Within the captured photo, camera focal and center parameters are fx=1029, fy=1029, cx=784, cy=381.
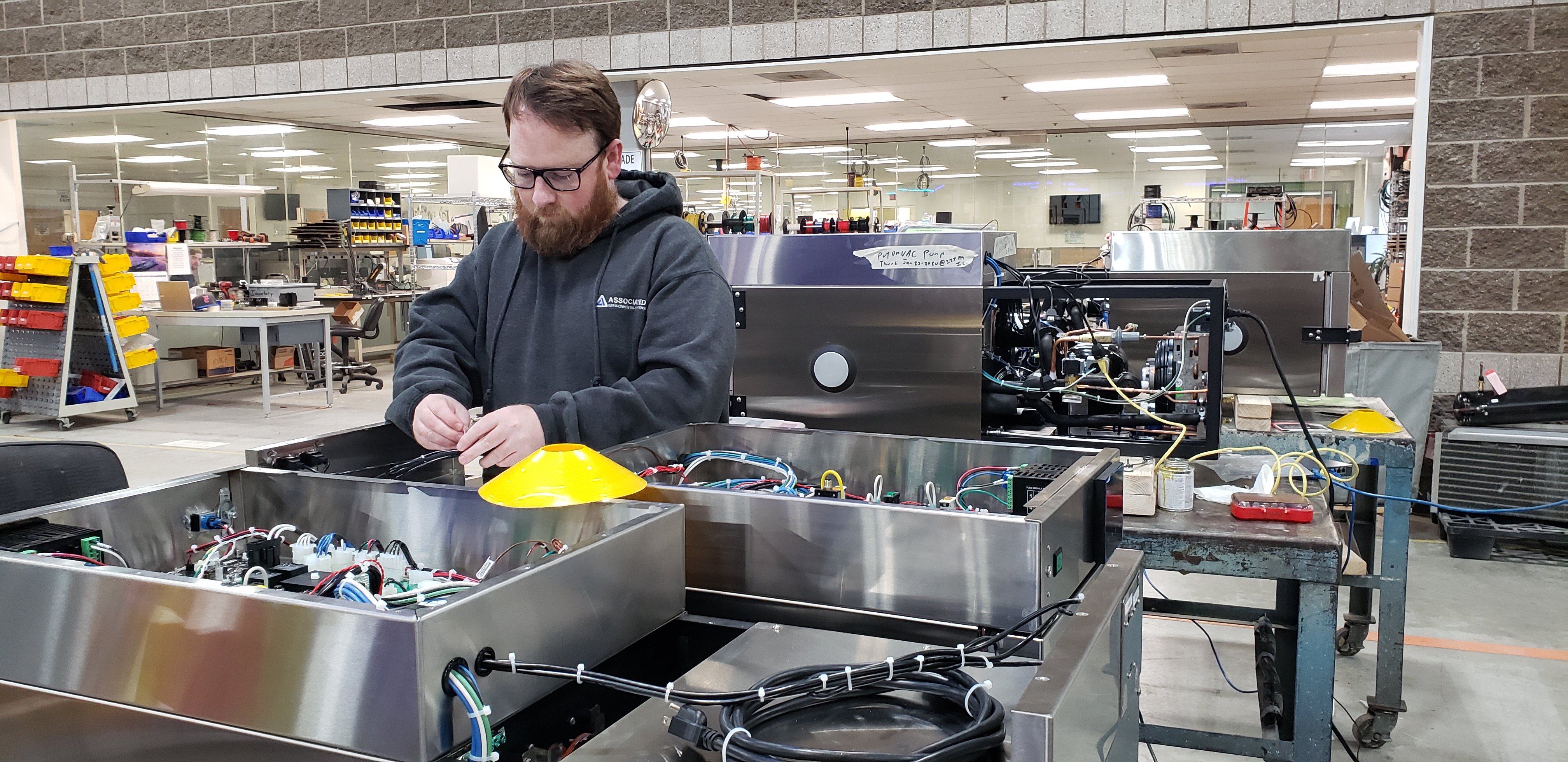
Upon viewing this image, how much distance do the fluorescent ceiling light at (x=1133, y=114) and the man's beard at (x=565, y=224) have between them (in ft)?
28.8

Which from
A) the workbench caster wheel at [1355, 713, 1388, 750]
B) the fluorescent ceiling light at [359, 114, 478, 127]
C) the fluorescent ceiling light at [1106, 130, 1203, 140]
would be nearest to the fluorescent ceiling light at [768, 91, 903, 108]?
the fluorescent ceiling light at [1106, 130, 1203, 140]

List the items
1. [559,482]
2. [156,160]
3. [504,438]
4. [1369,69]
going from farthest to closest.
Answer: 1. [156,160]
2. [1369,69]
3. [504,438]
4. [559,482]

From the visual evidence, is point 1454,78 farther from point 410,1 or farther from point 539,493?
point 410,1

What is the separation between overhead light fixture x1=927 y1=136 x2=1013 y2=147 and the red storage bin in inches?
342

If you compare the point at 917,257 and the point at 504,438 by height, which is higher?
the point at 917,257

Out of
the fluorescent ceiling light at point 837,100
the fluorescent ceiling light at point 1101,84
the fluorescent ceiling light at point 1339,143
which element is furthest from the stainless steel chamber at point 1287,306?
the fluorescent ceiling light at point 1339,143

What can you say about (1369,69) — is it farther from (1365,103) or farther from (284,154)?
(284,154)

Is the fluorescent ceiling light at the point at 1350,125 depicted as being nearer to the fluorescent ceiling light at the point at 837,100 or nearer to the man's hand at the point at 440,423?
the fluorescent ceiling light at the point at 837,100

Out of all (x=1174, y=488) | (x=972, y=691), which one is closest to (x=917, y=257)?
(x=1174, y=488)

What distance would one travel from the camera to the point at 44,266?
641 cm

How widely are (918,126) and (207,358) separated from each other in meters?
7.07

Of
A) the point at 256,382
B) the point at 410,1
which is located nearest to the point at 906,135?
the point at 410,1

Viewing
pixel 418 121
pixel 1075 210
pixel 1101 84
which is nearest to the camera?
pixel 1101 84

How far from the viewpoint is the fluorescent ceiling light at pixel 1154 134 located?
418 inches
